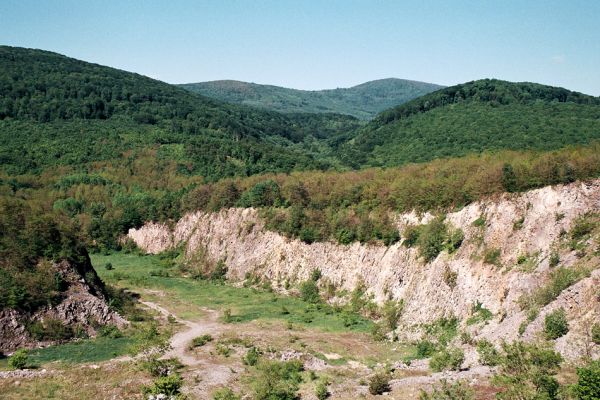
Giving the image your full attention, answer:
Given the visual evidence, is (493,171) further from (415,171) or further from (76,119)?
(76,119)

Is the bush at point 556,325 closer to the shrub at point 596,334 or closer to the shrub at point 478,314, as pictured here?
the shrub at point 596,334

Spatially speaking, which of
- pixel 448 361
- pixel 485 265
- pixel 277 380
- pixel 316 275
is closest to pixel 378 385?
pixel 448 361

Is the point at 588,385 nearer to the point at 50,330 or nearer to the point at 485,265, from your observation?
the point at 485,265

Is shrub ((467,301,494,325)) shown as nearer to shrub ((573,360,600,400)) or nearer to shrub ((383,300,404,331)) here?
shrub ((383,300,404,331))

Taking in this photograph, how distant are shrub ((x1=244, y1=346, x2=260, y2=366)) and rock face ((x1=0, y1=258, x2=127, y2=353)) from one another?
15.3 m

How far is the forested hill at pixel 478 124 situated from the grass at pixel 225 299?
A: 64.8 metres

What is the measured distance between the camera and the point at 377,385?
101 ft

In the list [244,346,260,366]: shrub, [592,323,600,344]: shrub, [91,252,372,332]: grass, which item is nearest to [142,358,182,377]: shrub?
[244,346,260,366]: shrub

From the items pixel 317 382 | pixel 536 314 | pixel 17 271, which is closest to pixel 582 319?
pixel 536 314

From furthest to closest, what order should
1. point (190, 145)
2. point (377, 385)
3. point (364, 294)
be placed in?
point (190, 145) < point (364, 294) < point (377, 385)

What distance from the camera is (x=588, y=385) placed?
23.7 meters

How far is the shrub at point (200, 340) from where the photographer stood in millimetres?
42500

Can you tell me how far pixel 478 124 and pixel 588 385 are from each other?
115 m

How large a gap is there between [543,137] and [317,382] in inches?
3678
